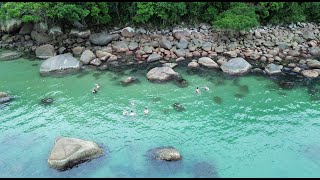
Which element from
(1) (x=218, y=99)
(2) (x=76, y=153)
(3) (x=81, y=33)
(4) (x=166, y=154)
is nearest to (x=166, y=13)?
(3) (x=81, y=33)

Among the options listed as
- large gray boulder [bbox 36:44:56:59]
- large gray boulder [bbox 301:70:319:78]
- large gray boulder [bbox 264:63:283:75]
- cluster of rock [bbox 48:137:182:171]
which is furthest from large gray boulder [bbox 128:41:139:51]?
large gray boulder [bbox 301:70:319:78]

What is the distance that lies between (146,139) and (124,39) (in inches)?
467

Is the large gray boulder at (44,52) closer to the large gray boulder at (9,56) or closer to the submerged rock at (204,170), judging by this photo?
the large gray boulder at (9,56)

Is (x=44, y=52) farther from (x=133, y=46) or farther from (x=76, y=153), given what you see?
(x=76, y=153)

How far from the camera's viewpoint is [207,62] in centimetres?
2362

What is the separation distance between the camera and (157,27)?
27.6 metres

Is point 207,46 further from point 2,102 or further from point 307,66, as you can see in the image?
point 2,102

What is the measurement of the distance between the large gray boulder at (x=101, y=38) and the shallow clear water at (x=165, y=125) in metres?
3.93

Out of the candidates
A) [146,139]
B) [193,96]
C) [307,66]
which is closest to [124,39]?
[193,96]

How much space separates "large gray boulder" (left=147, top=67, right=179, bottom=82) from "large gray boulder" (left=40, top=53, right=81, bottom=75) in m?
5.29

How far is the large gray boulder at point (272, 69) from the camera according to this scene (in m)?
22.7

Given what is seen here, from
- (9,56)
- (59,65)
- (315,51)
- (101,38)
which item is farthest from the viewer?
(101,38)

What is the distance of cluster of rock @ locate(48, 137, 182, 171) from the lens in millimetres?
14641

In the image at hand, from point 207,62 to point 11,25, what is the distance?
16.0 m
